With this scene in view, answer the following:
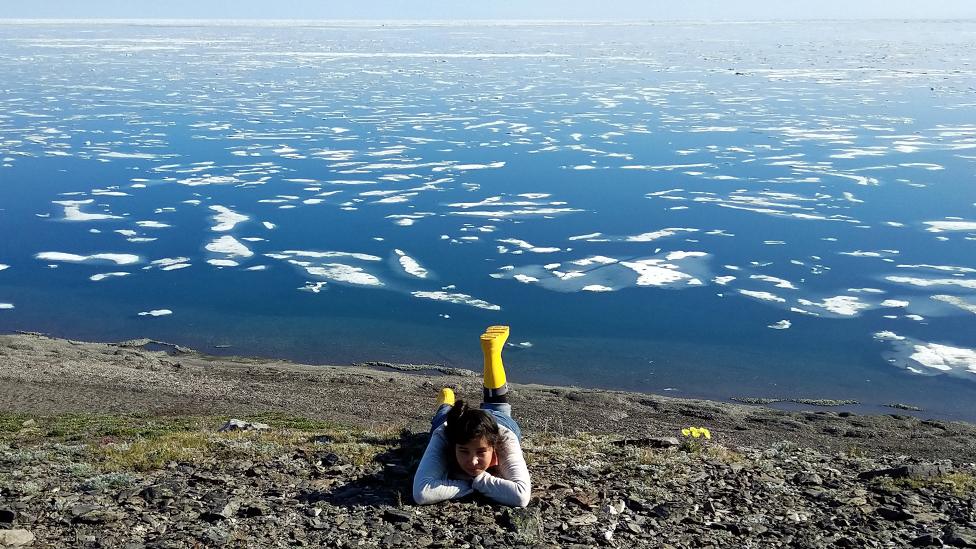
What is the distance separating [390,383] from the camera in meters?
12.6

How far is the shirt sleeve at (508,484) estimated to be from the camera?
6121mm

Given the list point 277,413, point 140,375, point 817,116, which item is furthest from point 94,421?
point 817,116

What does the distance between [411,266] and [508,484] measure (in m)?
11.1

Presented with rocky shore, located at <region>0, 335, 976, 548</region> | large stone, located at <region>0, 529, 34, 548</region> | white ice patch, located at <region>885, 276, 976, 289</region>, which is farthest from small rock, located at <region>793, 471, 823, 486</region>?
white ice patch, located at <region>885, 276, 976, 289</region>

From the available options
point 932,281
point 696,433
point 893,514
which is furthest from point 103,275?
point 893,514

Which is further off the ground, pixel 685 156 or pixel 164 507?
pixel 164 507

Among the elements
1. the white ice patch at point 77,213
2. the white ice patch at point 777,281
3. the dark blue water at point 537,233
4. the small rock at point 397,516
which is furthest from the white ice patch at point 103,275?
the small rock at point 397,516

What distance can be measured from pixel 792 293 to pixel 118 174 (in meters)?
17.1

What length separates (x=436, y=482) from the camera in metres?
6.18

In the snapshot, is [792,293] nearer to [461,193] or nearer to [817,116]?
[461,193]

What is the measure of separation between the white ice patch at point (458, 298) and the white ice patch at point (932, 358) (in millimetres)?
5582

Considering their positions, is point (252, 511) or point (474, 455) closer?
point (252, 511)

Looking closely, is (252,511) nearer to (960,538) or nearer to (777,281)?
(960,538)

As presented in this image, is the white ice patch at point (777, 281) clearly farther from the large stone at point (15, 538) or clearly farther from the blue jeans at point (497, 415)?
the large stone at point (15, 538)
